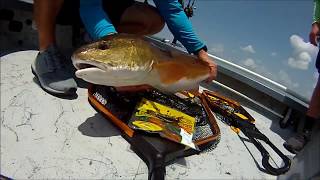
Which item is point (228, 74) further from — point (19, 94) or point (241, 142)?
point (19, 94)

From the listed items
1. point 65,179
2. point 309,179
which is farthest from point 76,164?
point 309,179

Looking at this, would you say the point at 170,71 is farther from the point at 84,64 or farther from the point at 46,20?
the point at 46,20

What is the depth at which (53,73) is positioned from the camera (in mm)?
2086

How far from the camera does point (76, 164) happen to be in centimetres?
152

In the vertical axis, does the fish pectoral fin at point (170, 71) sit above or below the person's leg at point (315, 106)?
above

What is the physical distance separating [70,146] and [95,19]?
732 mm

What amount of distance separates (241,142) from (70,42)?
5.05 ft

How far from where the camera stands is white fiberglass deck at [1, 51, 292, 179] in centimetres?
147

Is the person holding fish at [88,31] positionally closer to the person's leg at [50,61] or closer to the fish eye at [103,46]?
the person's leg at [50,61]

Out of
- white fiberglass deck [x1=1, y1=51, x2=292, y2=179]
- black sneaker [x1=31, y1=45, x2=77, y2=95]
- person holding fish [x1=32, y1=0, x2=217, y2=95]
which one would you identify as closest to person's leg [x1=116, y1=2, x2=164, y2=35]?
person holding fish [x1=32, y1=0, x2=217, y2=95]

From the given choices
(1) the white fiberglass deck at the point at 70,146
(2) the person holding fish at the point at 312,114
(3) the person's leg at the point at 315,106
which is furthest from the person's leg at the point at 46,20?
(3) the person's leg at the point at 315,106

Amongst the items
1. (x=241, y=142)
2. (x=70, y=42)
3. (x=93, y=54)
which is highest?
(x=93, y=54)

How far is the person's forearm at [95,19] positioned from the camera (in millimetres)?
1954

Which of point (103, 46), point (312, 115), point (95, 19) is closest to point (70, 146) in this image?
point (103, 46)
